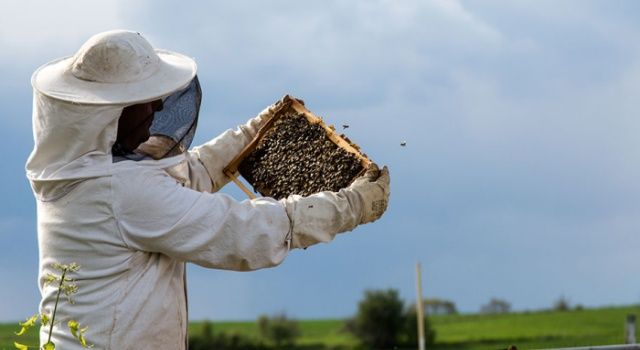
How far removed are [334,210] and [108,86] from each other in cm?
121

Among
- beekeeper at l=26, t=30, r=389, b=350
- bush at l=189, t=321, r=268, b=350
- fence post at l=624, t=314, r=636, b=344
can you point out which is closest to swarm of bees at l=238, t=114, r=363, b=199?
beekeeper at l=26, t=30, r=389, b=350

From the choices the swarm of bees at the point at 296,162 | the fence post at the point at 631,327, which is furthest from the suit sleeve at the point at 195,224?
the fence post at the point at 631,327

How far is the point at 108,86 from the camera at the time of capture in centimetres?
496

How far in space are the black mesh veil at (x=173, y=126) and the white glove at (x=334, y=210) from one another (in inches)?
24.2

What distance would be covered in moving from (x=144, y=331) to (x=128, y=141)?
903mm

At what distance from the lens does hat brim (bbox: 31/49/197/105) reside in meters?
4.88

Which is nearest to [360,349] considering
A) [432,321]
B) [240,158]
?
[432,321]

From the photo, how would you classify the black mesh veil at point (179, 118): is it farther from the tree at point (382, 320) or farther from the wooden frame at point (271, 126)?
the tree at point (382, 320)

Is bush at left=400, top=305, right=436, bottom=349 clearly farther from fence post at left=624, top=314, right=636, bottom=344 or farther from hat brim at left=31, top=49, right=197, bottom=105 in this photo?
hat brim at left=31, top=49, right=197, bottom=105

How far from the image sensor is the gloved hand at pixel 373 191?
5.23m

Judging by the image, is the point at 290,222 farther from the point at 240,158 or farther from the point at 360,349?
the point at 360,349

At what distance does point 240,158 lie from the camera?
598cm

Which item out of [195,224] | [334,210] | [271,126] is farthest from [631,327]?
[195,224]

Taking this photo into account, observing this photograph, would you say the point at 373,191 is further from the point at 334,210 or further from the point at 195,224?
the point at 195,224
